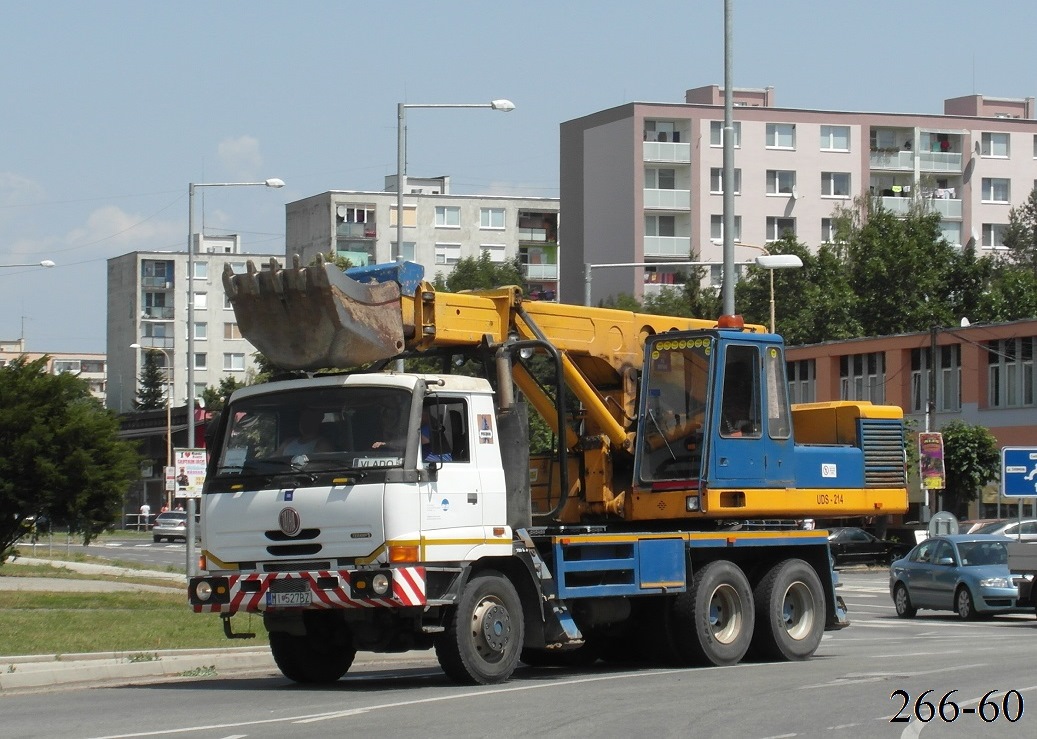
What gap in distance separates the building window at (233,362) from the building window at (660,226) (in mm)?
49264

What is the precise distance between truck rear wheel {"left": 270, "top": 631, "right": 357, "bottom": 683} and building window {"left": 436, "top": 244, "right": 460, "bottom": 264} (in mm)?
97760

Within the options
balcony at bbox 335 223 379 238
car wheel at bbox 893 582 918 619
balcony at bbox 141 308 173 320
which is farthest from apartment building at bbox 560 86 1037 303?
car wheel at bbox 893 582 918 619

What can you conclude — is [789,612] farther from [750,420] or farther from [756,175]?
[756,175]

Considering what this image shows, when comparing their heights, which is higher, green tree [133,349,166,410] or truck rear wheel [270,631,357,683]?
green tree [133,349,166,410]

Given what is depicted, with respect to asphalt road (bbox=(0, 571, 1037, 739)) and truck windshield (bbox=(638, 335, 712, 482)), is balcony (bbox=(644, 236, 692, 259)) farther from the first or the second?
truck windshield (bbox=(638, 335, 712, 482))

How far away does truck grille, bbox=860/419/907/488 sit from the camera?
1862cm

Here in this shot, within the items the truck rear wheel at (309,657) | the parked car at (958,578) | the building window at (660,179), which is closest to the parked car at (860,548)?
the parked car at (958,578)

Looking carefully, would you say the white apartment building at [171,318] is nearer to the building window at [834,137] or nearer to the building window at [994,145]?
the building window at [834,137]

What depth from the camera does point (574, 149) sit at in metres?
91.5

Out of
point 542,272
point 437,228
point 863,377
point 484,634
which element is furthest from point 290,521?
point 437,228

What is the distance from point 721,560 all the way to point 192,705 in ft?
19.7

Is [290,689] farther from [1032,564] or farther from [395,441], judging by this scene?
[1032,564]

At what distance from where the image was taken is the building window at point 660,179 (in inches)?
3452

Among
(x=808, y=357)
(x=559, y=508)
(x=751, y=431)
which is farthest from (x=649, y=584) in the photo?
(x=808, y=357)
